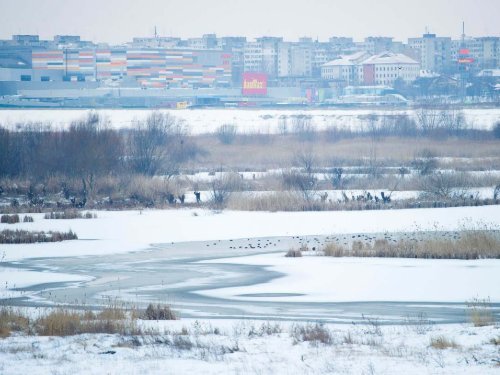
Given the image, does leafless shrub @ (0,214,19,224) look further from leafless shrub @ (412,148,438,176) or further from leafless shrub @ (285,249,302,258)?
leafless shrub @ (412,148,438,176)

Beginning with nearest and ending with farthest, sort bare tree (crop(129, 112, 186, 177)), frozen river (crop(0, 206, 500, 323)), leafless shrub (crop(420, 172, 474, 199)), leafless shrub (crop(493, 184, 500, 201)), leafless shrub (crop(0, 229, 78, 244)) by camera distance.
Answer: frozen river (crop(0, 206, 500, 323)) < leafless shrub (crop(0, 229, 78, 244)) < leafless shrub (crop(493, 184, 500, 201)) < leafless shrub (crop(420, 172, 474, 199)) < bare tree (crop(129, 112, 186, 177))

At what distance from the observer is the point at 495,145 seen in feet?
192

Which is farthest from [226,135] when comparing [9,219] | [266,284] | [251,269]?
[266,284]

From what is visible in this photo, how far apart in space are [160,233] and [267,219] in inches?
176

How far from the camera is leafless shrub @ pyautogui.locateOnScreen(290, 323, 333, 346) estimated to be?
12.6 m

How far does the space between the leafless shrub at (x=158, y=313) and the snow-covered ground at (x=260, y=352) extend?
0.92 metres

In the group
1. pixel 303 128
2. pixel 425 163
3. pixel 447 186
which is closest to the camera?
pixel 447 186

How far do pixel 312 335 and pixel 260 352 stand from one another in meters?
0.92

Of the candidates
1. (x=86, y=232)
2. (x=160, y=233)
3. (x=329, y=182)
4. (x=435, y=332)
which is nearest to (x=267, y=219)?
(x=160, y=233)

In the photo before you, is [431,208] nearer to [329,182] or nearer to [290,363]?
[329,182]

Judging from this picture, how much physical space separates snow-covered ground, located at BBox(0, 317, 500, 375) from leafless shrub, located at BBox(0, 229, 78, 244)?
44.7 feet

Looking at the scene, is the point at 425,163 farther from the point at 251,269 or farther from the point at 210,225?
the point at 251,269

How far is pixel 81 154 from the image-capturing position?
42.7 meters

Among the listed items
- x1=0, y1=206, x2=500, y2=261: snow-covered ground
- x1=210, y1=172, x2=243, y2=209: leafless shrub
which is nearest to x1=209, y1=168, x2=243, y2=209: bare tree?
x1=210, y1=172, x2=243, y2=209: leafless shrub
